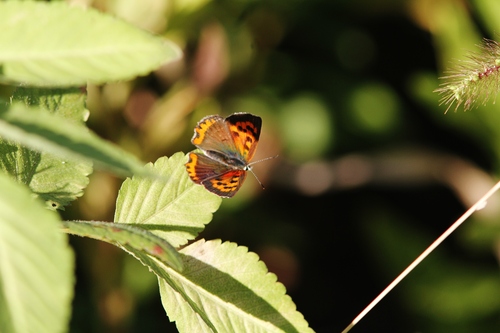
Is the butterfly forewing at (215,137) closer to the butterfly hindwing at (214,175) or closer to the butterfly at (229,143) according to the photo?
the butterfly at (229,143)

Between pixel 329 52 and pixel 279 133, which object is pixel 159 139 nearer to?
pixel 279 133

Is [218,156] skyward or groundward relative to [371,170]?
skyward

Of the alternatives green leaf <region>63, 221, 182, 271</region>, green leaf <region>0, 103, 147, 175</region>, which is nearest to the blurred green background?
green leaf <region>63, 221, 182, 271</region>

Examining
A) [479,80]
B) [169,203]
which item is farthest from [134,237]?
[479,80]

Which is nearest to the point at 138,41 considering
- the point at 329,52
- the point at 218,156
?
the point at 218,156

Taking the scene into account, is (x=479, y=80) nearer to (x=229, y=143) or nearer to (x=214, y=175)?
(x=214, y=175)

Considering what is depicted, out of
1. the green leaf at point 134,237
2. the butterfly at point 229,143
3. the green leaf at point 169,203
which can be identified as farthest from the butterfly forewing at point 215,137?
the green leaf at point 134,237
